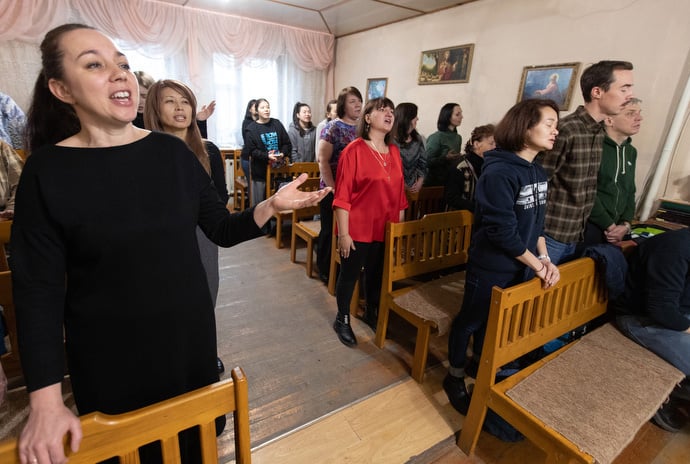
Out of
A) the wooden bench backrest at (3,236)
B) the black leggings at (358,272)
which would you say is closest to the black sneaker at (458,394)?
the black leggings at (358,272)

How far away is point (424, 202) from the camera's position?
2.84 meters

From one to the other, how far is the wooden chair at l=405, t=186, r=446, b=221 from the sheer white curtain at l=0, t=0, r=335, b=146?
3.71 meters

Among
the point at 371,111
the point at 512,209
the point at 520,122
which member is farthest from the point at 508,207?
the point at 371,111

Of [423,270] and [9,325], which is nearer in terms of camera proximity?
[9,325]

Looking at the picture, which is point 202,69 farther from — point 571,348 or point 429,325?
point 571,348

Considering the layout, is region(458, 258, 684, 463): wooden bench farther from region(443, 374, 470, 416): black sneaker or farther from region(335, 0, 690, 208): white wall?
region(335, 0, 690, 208): white wall

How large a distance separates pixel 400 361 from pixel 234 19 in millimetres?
4927

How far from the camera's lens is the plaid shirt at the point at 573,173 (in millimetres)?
1656

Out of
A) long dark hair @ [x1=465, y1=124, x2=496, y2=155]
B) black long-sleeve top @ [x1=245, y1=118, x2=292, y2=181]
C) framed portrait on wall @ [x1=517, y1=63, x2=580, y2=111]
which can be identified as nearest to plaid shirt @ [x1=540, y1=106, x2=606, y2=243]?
long dark hair @ [x1=465, y1=124, x2=496, y2=155]

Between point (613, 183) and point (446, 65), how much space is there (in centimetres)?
262

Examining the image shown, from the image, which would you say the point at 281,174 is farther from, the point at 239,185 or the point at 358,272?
the point at 358,272

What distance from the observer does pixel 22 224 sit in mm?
679

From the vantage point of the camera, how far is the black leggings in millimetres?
2010

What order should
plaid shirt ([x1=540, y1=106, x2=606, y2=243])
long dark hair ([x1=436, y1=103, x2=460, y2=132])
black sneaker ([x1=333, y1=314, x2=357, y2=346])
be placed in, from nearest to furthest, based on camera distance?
1. plaid shirt ([x1=540, y1=106, x2=606, y2=243])
2. black sneaker ([x1=333, y1=314, x2=357, y2=346])
3. long dark hair ([x1=436, y1=103, x2=460, y2=132])
